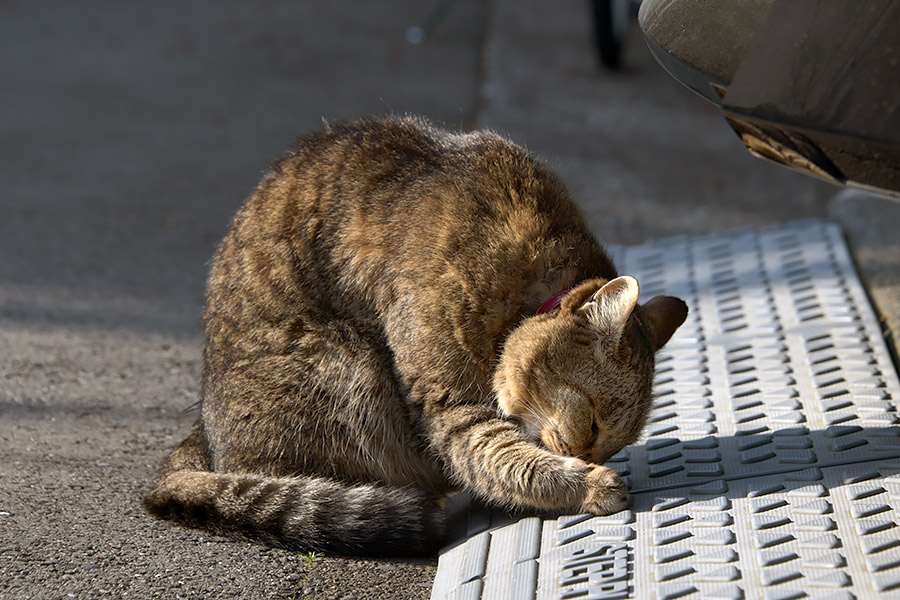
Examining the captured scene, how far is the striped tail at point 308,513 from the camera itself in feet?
8.88

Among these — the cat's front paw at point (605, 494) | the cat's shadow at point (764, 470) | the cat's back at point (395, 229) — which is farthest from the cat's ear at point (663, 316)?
the cat's front paw at point (605, 494)

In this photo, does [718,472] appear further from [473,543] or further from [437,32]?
[437,32]

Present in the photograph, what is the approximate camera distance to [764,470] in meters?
2.73

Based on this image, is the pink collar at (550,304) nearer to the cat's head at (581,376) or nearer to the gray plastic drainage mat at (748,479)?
the cat's head at (581,376)

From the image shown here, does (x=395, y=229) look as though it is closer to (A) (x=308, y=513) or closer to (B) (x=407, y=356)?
(B) (x=407, y=356)

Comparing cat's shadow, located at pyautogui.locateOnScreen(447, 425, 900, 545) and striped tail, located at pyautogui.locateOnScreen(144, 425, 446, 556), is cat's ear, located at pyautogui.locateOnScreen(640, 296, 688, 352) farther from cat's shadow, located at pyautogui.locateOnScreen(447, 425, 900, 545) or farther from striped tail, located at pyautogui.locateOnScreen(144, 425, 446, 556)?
striped tail, located at pyautogui.locateOnScreen(144, 425, 446, 556)

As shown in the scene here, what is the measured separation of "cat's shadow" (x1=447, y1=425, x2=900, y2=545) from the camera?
2.62 meters

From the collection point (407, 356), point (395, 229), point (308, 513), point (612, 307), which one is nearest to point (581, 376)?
point (612, 307)

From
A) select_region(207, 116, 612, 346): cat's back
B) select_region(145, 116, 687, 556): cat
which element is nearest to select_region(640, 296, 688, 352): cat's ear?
select_region(145, 116, 687, 556): cat

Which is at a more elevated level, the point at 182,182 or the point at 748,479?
the point at 748,479

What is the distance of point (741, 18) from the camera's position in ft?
7.13

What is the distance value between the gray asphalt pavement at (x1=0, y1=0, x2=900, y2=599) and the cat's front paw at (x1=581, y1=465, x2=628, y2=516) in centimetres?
49

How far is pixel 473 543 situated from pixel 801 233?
261cm

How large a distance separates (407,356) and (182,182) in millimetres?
3393
